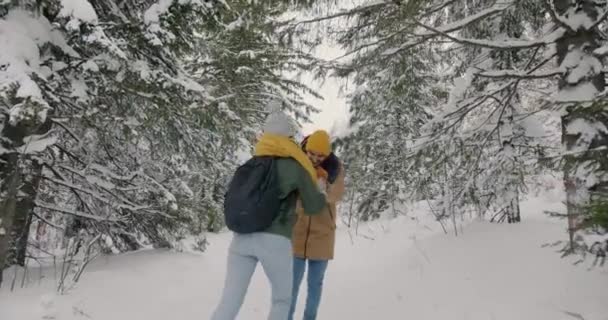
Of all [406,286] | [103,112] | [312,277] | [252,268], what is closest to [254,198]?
[252,268]

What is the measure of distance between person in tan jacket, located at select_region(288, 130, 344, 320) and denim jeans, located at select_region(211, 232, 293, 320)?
110 centimetres

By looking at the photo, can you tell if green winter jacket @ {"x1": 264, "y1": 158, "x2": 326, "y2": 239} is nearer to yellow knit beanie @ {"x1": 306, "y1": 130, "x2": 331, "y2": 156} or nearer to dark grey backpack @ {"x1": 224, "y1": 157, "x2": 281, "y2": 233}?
dark grey backpack @ {"x1": 224, "y1": 157, "x2": 281, "y2": 233}

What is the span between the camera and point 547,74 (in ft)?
16.6

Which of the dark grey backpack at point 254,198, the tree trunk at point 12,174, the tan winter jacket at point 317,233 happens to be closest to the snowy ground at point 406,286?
the tree trunk at point 12,174

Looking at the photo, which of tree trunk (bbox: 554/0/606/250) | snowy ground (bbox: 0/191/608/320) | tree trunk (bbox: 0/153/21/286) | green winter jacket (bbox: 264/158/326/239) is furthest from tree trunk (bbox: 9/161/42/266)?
tree trunk (bbox: 554/0/606/250)

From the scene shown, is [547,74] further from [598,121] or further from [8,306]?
[8,306]

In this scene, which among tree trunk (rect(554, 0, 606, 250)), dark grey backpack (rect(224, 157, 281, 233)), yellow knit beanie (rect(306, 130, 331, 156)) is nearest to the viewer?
dark grey backpack (rect(224, 157, 281, 233))

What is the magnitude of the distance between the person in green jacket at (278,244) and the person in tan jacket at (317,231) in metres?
1.01

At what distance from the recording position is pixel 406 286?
6.38m

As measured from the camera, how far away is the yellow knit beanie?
4570mm

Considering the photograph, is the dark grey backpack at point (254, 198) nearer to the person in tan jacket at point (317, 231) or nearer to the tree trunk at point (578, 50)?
the person in tan jacket at point (317, 231)

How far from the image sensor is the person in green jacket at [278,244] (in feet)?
11.2

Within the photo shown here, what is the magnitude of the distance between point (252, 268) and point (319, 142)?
1.54 meters

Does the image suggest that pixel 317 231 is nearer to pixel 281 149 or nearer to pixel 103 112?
pixel 281 149
